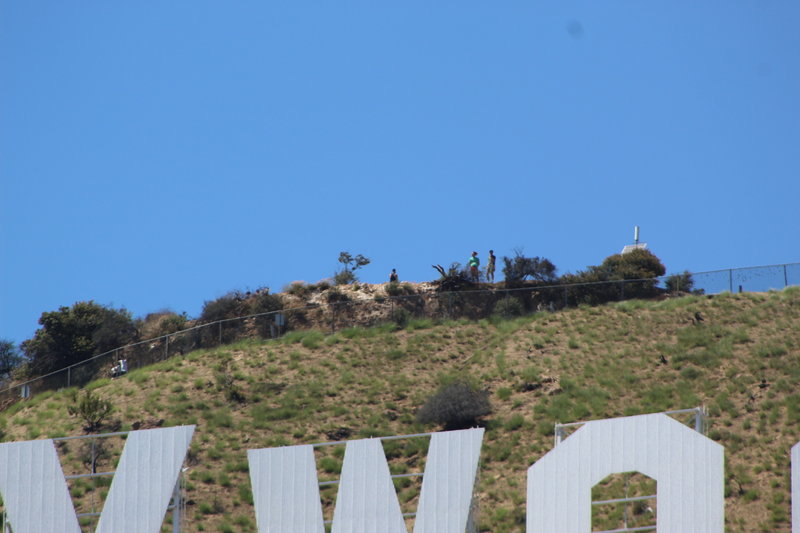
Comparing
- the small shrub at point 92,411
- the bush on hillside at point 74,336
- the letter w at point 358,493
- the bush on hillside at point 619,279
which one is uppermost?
the bush on hillside at point 619,279

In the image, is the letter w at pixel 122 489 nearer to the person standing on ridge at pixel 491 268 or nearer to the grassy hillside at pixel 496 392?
the grassy hillside at pixel 496 392

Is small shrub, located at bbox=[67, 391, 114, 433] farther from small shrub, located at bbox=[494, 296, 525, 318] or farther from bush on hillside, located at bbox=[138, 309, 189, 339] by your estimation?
small shrub, located at bbox=[494, 296, 525, 318]

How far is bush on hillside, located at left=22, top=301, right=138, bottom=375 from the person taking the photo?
51406mm

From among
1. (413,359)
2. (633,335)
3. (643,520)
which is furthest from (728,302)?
(643,520)

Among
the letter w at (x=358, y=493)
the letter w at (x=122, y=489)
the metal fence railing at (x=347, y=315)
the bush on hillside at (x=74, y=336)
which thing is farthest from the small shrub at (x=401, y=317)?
the letter w at (x=122, y=489)

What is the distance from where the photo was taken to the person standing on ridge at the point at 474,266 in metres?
51.4

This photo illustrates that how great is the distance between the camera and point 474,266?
169 feet

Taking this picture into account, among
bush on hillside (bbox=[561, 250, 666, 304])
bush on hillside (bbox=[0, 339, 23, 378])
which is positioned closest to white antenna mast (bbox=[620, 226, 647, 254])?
bush on hillside (bbox=[561, 250, 666, 304])

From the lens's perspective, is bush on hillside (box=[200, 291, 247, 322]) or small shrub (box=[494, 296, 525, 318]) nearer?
small shrub (box=[494, 296, 525, 318])

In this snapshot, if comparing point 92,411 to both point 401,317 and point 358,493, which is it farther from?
point 358,493

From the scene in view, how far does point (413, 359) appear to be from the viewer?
44.2 m

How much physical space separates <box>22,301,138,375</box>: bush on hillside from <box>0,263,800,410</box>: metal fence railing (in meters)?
2.81

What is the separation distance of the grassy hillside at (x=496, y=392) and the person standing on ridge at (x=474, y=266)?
4669 mm

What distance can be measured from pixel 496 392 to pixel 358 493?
726 inches
